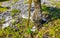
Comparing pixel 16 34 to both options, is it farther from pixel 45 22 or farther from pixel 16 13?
pixel 16 13

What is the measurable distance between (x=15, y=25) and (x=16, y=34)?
1.64 m

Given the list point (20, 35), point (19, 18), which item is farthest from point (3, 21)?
point (20, 35)

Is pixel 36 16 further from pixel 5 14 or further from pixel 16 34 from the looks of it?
pixel 5 14

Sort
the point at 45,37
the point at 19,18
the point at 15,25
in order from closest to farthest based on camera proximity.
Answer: the point at 45,37, the point at 15,25, the point at 19,18

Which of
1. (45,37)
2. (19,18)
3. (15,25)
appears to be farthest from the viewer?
(19,18)

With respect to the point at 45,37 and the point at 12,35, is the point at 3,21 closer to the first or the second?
the point at 12,35

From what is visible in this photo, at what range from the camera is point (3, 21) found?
62.7 ft

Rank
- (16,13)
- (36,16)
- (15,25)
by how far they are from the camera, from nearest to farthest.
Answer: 1. (36,16)
2. (15,25)
3. (16,13)

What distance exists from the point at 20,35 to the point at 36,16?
5.79ft

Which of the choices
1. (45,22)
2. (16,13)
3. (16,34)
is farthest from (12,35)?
(16,13)

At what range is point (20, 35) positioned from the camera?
52.0 ft

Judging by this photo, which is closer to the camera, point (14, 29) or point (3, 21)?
point (14, 29)

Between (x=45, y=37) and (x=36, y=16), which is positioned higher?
(x=36, y=16)

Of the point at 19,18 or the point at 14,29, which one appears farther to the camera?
the point at 19,18
